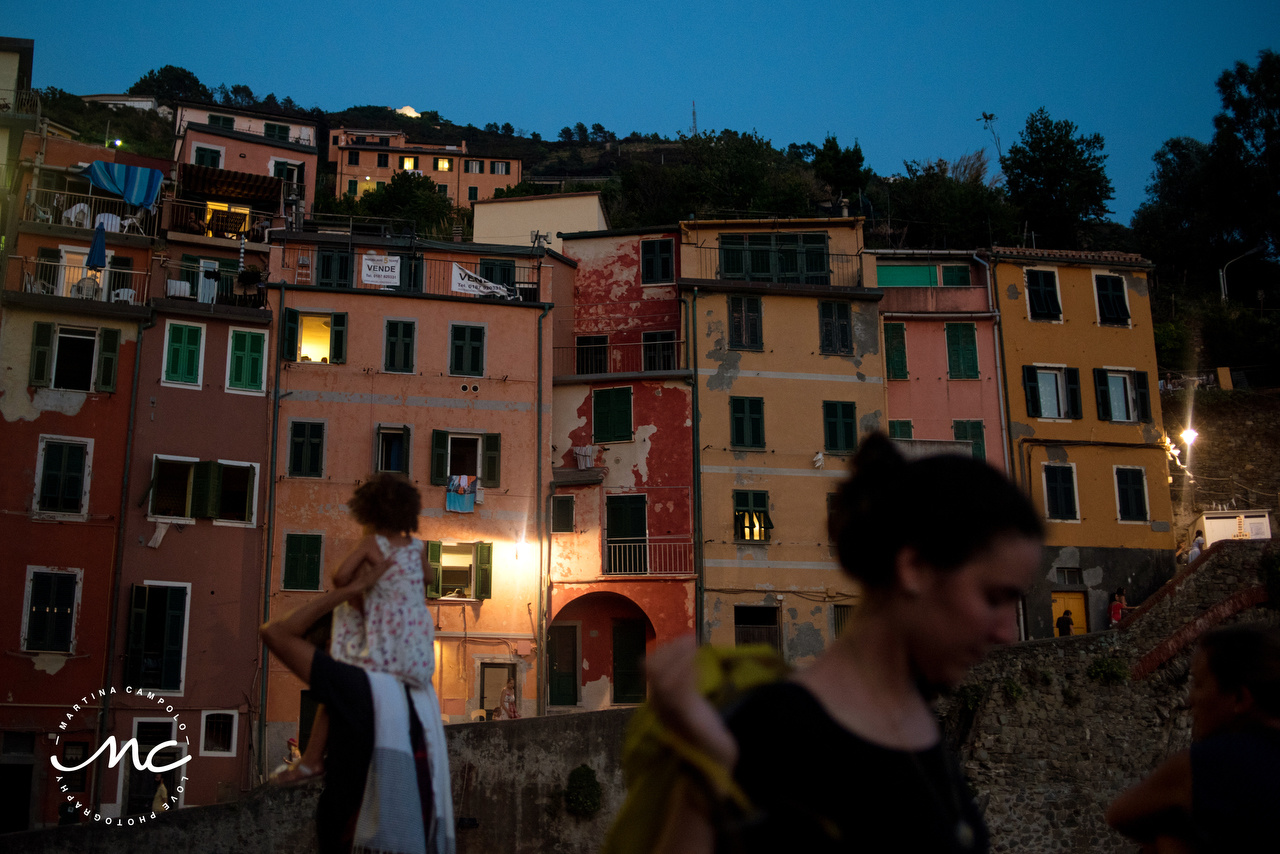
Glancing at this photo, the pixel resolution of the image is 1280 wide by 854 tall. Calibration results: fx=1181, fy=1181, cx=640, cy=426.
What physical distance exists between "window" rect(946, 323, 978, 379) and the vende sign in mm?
17135

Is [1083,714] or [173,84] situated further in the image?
[173,84]

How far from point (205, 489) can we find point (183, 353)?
3609mm

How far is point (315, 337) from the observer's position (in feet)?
107

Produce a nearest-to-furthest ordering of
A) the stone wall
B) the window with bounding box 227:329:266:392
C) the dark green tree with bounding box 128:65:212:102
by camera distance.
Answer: the stone wall
the window with bounding box 227:329:266:392
the dark green tree with bounding box 128:65:212:102

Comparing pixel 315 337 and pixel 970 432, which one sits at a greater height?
pixel 315 337

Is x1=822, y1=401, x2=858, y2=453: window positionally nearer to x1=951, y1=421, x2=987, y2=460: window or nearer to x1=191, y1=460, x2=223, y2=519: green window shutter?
x1=951, y1=421, x2=987, y2=460: window

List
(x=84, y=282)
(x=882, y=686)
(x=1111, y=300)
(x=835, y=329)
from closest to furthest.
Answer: (x=882, y=686) → (x=84, y=282) → (x=835, y=329) → (x=1111, y=300)

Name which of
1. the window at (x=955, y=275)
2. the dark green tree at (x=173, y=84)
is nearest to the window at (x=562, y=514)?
the window at (x=955, y=275)

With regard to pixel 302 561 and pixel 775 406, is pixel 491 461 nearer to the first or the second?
pixel 302 561

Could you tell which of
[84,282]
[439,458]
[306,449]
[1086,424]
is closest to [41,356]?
[84,282]

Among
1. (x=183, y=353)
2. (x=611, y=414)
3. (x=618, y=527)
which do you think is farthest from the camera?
(x=611, y=414)

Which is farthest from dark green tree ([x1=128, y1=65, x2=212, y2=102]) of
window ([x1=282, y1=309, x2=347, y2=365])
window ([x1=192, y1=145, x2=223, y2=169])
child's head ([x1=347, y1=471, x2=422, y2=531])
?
child's head ([x1=347, y1=471, x2=422, y2=531])

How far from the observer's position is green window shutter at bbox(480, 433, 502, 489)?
31.8m

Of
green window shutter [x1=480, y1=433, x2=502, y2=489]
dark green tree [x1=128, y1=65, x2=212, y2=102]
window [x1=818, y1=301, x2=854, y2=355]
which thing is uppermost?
dark green tree [x1=128, y1=65, x2=212, y2=102]
